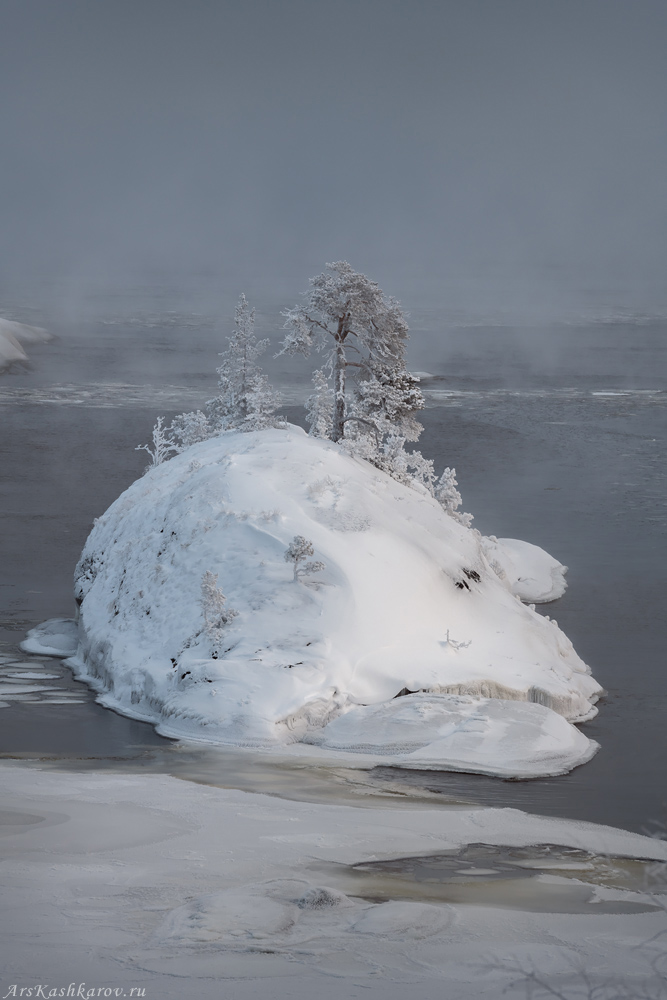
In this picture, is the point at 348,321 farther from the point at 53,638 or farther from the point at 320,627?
the point at 53,638

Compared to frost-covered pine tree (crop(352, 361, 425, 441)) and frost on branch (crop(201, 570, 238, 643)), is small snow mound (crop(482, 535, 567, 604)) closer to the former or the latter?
frost-covered pine tree (crop(352, 361, 425, 441))

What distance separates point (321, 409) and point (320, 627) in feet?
34.5

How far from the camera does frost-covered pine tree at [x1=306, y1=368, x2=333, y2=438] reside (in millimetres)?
35781

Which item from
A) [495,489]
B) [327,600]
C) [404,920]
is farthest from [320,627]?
[495,489]

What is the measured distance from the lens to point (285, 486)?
1227 inches

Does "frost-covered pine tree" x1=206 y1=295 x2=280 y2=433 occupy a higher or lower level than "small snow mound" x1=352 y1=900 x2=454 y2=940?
higher

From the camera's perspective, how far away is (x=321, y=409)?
1420 inches

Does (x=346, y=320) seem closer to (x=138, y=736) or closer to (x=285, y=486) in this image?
(x=285, y=486)

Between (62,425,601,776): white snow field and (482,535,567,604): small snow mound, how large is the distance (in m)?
4.03

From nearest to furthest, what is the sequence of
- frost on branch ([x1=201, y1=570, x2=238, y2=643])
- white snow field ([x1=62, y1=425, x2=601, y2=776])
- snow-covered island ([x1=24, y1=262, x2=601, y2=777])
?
white snow field ([x1=62, y1=425, x2=601, y2=776])
snow-covered island ([x1=24, y1=262, x2=601, y2=777])
frost on branch ([x1=201, y1=570, x2=238, y2=643])

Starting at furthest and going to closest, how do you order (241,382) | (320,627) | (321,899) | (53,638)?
(241,382) → (53,638) → (320,627) → (321,899)

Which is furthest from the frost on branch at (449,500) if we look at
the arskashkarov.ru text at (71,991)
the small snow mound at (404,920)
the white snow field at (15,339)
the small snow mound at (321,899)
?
the white snow field at (15,339)

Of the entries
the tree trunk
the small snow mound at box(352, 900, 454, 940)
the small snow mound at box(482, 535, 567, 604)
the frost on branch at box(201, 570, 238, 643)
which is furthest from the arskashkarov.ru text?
the small snow mound at box(482, 535, 567, 604)

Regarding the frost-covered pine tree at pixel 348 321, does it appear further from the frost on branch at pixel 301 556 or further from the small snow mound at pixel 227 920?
→ the small snow mound at pixel 227 920
